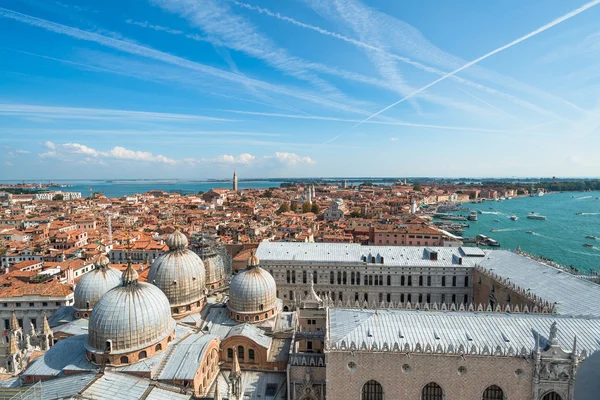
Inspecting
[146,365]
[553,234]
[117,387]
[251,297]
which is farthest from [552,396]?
[553,234]

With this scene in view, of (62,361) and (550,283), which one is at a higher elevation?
(550,283)

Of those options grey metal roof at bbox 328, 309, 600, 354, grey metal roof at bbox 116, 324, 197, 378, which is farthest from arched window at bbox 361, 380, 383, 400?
grey metal roof at bbox 116, 324, 197, 378

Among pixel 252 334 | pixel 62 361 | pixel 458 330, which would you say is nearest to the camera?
pixel 62 361

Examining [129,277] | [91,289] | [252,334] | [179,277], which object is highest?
[129,277]

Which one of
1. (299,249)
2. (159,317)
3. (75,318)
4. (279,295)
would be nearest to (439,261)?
(299,249)

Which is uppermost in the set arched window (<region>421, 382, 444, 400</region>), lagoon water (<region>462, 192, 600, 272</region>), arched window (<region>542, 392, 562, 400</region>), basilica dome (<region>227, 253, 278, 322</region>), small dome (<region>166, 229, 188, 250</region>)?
small dome (<region>166, 229, 188, 250</region>)

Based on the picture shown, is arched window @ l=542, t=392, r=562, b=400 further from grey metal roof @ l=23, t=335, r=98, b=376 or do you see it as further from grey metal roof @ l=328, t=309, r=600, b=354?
grey metal roof @ l=23, t=335, r=98, b=376

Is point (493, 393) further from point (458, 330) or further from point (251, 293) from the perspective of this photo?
point (251, 293)
